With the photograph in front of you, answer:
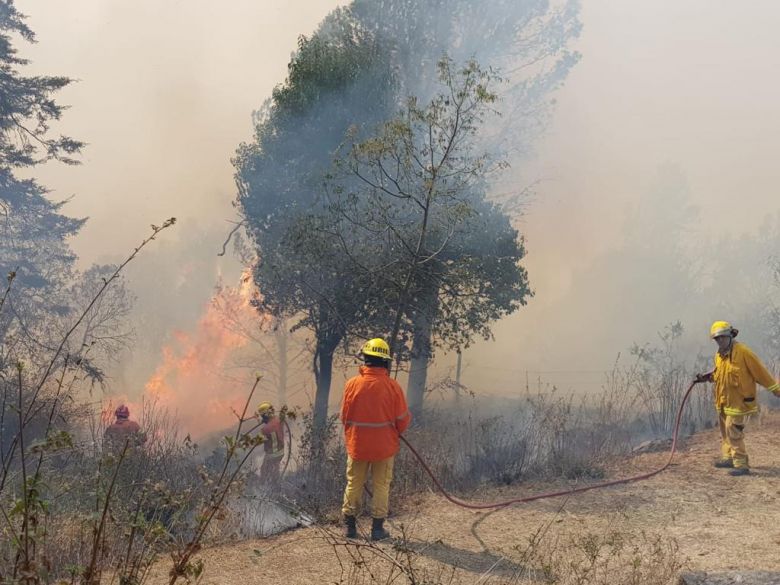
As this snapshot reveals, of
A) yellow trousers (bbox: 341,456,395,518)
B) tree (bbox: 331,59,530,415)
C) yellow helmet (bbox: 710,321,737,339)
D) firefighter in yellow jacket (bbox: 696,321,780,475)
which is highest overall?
tree (bbox: 331,59,530,415)

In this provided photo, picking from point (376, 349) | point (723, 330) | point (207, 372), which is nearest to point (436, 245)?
point (723, 330)

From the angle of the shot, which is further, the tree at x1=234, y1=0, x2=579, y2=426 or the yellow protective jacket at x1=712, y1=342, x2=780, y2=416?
the tree at x1=234, y1=0, x2=579, y2=426

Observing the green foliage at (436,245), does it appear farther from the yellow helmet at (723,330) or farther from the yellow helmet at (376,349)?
the yellow helmet at (723,330)

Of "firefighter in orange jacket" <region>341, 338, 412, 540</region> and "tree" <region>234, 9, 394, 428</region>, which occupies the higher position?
"tree" <region>234, 9, 394, 428</region>

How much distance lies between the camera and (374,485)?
20.0ft

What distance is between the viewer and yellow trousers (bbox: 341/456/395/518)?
19.8 feet

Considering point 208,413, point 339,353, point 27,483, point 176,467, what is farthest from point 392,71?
point 208,413

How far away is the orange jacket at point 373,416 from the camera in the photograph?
5965 millimetres

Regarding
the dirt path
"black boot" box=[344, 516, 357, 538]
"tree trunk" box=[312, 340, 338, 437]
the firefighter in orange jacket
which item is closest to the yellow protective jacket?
the dirt path

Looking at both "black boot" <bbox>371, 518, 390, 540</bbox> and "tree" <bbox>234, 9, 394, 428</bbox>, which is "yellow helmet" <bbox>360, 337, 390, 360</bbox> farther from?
"tree" <bbox>234, 9, 394, 428</bbox>

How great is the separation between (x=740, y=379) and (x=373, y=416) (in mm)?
4693

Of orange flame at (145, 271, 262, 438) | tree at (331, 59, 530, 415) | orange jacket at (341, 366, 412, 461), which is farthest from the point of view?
orange flame at (145, 271, 262, 438)

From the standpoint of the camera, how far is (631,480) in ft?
25.5

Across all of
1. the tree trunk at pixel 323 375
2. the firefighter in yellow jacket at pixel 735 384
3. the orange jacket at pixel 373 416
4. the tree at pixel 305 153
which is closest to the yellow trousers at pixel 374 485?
the orange jacket at pixel 373 416
